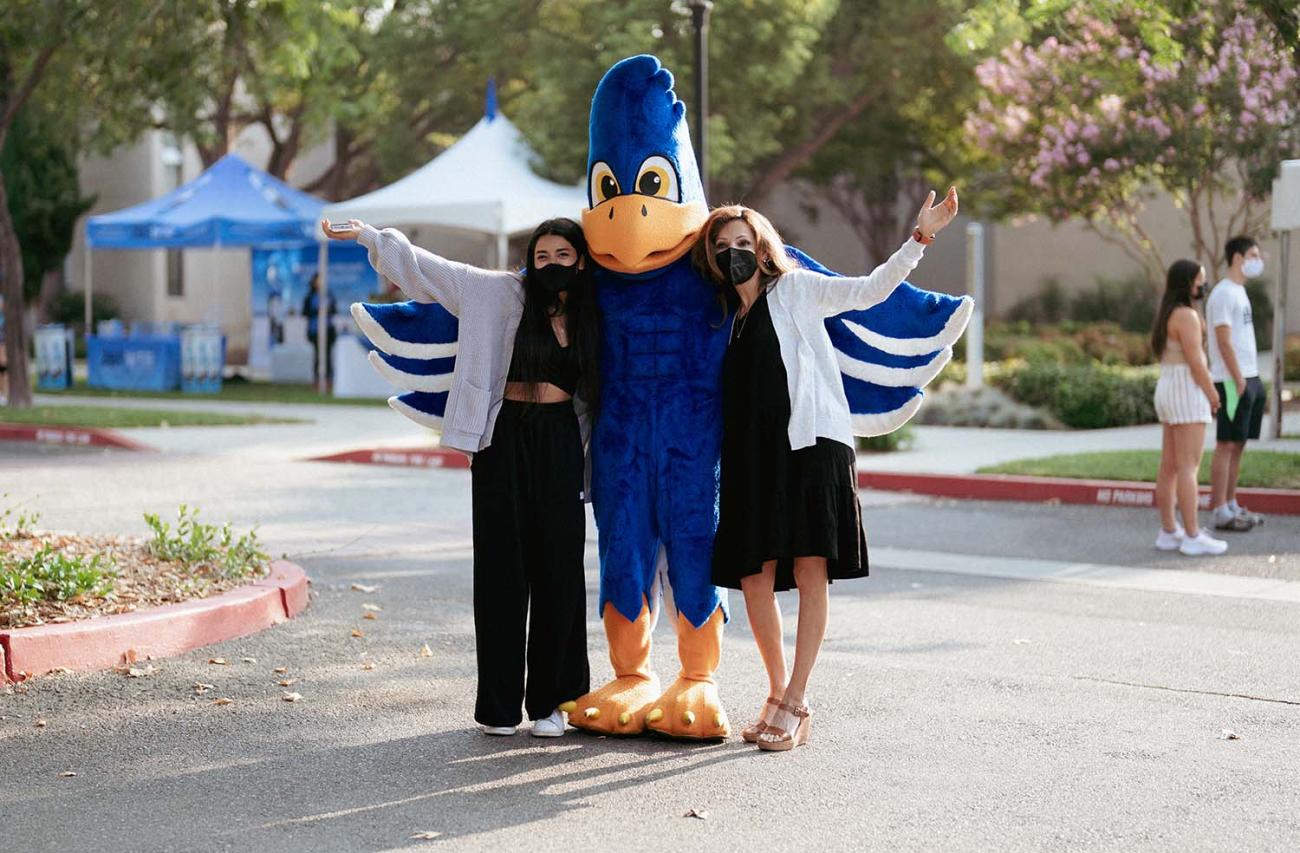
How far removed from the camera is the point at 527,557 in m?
5.42

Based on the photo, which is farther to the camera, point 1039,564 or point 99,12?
point 99,12

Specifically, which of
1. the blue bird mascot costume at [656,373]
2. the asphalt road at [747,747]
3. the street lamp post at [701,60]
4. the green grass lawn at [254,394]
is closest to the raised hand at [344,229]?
the blue bird mascot costume at [656,373]

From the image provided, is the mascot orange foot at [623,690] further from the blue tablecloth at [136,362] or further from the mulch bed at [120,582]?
the blue tablecloth at [136,362]

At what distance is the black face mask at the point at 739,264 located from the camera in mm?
5285

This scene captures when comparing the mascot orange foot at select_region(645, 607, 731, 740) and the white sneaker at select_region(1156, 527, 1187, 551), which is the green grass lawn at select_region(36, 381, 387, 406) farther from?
the mascot orange foot at select_region(645, 607, 731, 740)

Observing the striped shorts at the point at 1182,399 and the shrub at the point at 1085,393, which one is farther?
the shrub at the point at 1085,393

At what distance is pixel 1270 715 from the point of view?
18.5 feet

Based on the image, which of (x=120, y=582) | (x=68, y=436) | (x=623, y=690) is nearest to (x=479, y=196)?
(x=68, y=436)

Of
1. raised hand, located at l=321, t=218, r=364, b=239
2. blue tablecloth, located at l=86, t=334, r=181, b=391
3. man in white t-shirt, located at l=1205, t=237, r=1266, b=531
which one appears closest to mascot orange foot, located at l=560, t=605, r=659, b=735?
raised hand, located at l=321, t=218, r=364, b=239

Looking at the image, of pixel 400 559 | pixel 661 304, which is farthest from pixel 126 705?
pixel 400 559

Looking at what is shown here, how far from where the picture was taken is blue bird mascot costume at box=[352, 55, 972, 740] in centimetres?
539

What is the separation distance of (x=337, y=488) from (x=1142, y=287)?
75.7ft

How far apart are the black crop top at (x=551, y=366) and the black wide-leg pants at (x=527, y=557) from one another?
0.08m

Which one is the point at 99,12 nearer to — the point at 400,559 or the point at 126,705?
the point at 400,559
